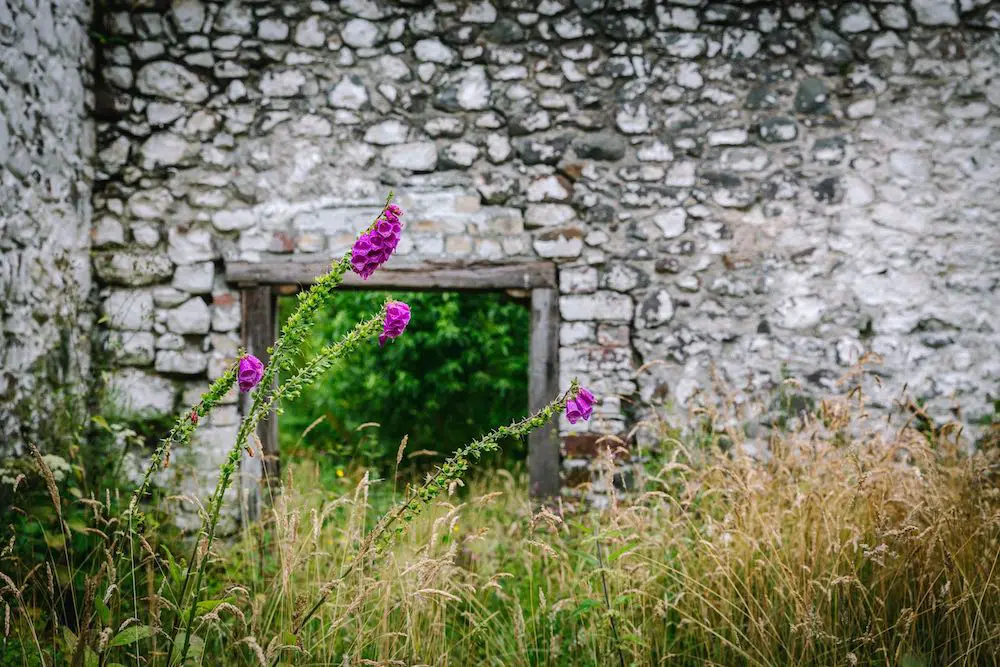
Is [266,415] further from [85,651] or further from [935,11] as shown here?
[935,11]

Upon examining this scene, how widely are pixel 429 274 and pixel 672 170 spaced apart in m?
1.59

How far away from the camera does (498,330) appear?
5816 mm

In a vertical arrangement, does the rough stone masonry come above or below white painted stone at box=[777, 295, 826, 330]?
above

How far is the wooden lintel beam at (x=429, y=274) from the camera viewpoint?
3.91 m

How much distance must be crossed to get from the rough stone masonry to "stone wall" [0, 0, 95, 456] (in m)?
0.67

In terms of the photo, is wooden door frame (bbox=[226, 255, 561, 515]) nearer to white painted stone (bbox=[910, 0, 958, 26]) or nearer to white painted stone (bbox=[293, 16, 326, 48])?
white painted stone (bbox=[293, 16, 326, 48])

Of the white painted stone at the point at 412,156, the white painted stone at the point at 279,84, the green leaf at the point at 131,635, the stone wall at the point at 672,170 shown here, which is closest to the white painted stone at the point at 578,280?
→ the stone wall at the point at 672,170

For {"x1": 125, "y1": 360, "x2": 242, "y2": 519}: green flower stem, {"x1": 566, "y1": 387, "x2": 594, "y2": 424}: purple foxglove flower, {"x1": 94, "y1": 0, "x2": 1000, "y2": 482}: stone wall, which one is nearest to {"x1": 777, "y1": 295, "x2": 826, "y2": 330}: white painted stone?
{"x1": 94, "y1": 0, "x2": 1000, "y2": 482}: stone wall

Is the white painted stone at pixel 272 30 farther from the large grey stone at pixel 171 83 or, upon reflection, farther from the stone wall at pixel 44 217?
the stone wall at pixel 44 217

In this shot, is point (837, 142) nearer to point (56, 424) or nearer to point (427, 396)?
point (427, 396)

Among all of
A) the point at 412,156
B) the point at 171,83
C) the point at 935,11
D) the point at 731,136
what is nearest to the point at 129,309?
the point at 171,83

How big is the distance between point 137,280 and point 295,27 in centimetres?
176

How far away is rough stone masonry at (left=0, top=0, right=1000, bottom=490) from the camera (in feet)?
13.0

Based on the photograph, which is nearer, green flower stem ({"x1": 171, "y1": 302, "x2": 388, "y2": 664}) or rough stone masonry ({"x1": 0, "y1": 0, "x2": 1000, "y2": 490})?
green flower stem ({"x1": 171, "y1": 302, "x2": 388, "y2": 664})
